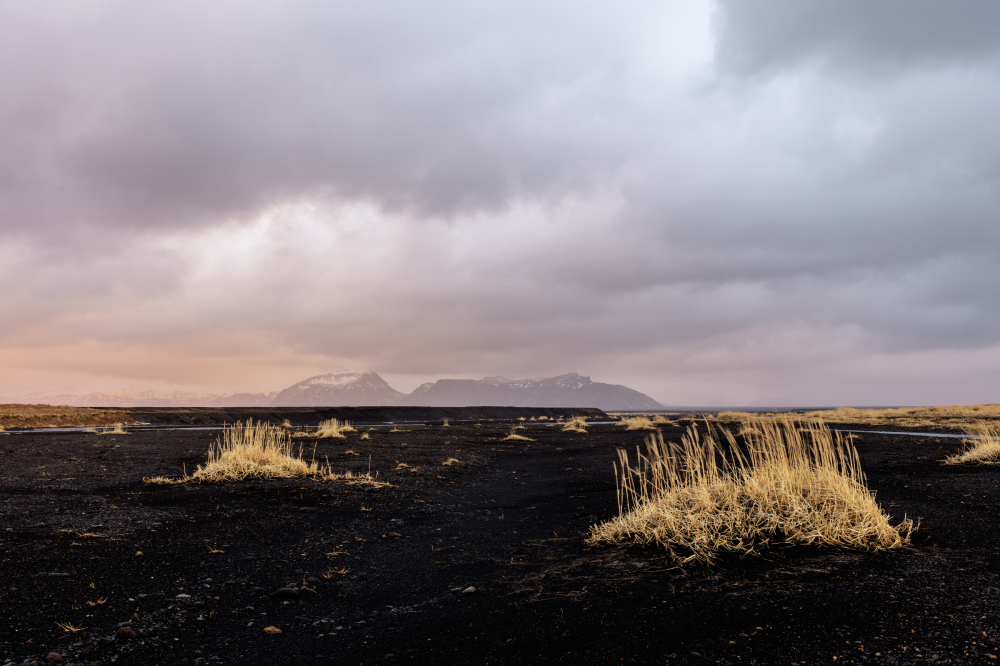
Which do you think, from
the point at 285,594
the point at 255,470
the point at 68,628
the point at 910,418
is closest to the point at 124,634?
the point at 68,628

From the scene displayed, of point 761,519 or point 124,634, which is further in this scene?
point 761,519

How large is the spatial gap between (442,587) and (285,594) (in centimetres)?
157

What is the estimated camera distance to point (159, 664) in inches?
156

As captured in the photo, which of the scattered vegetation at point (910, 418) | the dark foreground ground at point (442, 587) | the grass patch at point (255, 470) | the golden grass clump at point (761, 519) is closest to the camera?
the dark foreground ground at point (442, 587)

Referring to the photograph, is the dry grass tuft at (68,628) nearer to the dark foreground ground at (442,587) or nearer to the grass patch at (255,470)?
the dark foreground ground at (442,587)

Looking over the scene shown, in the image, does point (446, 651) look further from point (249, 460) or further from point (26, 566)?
point (249, 460)

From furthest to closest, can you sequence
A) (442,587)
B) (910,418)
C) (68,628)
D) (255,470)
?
(910,418)
(255,470)
(442,587)
(68,628)

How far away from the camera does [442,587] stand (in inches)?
223

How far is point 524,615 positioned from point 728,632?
164cm

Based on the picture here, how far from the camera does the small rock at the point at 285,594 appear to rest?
5.38m

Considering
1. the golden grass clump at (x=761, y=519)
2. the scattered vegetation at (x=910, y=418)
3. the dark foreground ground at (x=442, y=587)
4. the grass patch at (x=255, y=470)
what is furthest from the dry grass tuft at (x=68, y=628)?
the scattered vegetation at (x=910, y=418)

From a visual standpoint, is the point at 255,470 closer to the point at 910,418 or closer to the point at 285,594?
the point at 285,594

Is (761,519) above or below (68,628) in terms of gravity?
above

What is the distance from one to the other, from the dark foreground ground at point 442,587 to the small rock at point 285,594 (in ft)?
0.04
